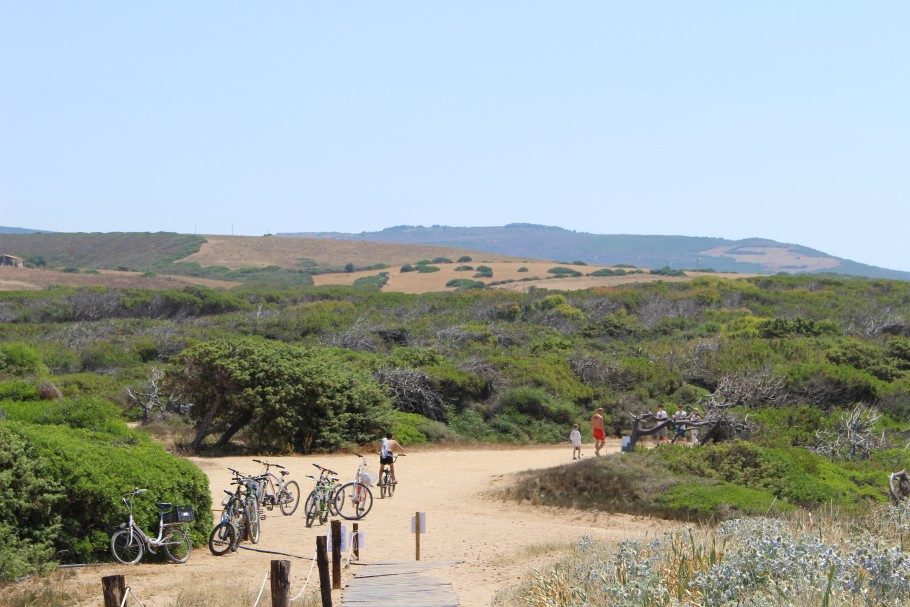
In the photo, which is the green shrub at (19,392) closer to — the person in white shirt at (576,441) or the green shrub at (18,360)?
the green shrub at (18,360)

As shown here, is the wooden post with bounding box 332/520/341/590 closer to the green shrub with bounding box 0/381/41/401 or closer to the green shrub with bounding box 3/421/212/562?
the green shrub with bounding box 3/421/212/562

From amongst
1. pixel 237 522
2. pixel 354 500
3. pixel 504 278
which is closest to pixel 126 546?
pixel 237 522

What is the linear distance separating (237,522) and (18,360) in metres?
17.5

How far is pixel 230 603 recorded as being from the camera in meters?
12.4

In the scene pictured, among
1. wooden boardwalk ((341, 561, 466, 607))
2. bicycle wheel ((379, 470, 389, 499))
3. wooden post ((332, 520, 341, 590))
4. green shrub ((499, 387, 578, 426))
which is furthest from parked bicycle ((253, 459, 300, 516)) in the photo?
green shrub ((499, 387, 578, 426))

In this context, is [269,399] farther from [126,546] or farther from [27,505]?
[27,505]

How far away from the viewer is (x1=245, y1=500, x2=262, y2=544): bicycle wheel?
1677 cm

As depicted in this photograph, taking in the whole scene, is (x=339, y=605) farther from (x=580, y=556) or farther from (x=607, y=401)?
(x=607, y=401)

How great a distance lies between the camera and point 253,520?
16828 mm

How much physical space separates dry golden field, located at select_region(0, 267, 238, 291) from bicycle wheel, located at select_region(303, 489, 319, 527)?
64.9m

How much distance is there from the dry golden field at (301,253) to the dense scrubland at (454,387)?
60.8m

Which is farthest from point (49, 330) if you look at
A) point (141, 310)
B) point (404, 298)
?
point (404, 298)

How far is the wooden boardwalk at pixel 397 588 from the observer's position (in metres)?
12.0

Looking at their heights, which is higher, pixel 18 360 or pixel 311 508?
pixel 18 360
